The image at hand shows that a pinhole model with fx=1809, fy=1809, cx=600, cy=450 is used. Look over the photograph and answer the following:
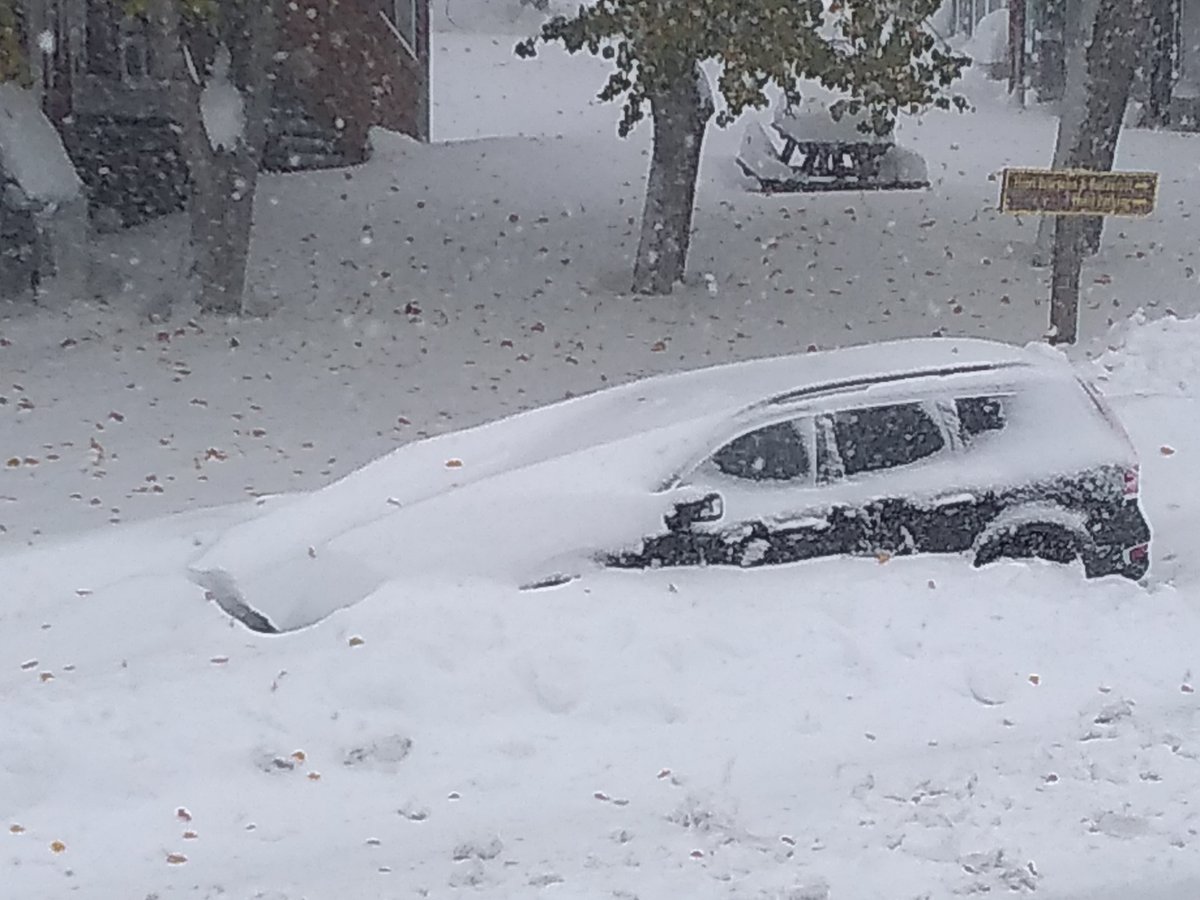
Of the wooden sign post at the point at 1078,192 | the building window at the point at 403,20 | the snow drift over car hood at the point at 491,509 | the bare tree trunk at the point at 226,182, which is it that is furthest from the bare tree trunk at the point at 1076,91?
the building window at the point at 403,20

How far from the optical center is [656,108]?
1731cm

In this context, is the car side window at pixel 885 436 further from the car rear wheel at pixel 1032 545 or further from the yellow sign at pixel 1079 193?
the yellow sign at pixel 1079 193

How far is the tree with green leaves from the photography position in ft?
47.9

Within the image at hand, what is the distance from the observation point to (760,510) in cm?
757

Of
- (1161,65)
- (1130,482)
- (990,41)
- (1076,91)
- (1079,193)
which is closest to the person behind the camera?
(1130,482)

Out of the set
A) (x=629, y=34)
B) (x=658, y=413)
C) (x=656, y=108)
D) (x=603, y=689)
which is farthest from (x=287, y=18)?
(x=603, y=689)

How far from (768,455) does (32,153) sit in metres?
12.1

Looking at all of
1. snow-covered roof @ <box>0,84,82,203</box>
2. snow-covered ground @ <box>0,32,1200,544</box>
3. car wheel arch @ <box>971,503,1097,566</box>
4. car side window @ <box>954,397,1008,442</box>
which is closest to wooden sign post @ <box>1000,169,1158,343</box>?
car side window @ <box>954,397,1008,442</box>

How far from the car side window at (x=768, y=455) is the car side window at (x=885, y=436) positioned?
0.65ft

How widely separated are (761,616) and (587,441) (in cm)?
132

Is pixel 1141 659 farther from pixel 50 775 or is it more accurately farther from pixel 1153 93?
pixel 1153 93

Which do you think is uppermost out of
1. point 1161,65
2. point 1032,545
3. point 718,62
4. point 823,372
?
point 718,62

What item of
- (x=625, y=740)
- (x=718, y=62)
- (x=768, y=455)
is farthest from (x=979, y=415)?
(x=718, y=62)

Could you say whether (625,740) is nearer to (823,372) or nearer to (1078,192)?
(823,372)
